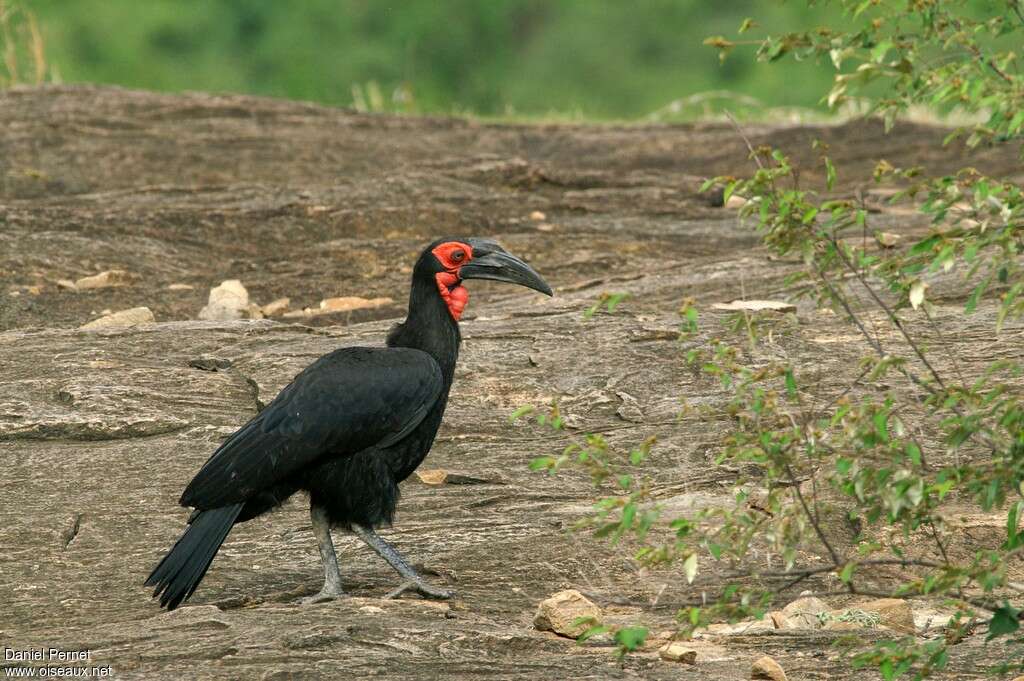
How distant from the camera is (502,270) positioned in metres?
6.29

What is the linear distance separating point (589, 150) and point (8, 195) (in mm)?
5205

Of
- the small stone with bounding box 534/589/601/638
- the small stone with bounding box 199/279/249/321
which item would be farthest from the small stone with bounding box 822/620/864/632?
the small stone with bounding box 199/279/249/321

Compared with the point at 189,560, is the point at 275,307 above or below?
above

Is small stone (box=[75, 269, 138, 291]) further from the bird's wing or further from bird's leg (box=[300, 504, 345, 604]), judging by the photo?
bird's leg (box=[300, 504, 345, 604])

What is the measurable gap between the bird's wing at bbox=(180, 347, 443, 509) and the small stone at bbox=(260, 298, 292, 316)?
3.09m

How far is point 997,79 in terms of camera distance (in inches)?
162

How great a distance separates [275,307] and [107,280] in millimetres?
1033

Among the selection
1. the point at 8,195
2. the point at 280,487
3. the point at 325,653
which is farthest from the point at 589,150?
the point at 325,653

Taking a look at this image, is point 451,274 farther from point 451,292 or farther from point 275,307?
point 275,307

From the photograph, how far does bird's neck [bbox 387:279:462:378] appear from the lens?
607 centimetres

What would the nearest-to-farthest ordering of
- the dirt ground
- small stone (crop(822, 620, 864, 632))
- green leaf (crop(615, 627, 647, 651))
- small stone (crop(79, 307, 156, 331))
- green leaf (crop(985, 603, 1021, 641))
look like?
green leaf (crop(615, 627, 647, 651))
green leaf (crop(985, 603, 1021, 641))
the dirt ground
small stone (crop(822, 620, 864, 632))
small stone (crop(79, 307, 156, 331))

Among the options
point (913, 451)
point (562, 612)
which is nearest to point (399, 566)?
point (562, 612)

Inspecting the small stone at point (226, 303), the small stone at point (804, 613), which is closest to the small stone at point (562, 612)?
the small stone at point (804, 613)

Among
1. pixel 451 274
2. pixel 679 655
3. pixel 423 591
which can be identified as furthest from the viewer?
pixel 451 274
